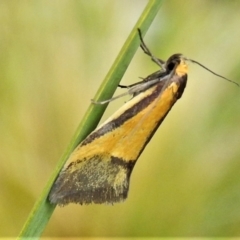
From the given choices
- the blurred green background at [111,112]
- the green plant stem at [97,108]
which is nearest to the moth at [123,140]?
the green plant stem at [97,108]

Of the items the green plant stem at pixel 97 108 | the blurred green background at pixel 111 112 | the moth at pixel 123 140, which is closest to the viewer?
the green plant stem at pixel 97 108

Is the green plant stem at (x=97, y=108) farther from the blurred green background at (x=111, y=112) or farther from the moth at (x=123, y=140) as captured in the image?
the blurred green background at (x=111, y=112)

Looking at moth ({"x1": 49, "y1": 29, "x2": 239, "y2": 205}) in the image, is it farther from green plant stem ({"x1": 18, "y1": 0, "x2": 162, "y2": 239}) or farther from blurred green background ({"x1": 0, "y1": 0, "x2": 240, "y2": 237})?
blurred green background ({"x1": 0, "y1": 0, "x2": 240, "y2": 237})

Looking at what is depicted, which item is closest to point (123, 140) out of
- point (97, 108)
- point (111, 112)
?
point (97, 108)

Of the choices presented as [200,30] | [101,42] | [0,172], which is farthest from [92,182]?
[200,30]

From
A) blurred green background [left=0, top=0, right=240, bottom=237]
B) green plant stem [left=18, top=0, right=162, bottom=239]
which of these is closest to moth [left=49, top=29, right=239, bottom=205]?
green plant stem [left=18, top=0, right=162, bottom=239]

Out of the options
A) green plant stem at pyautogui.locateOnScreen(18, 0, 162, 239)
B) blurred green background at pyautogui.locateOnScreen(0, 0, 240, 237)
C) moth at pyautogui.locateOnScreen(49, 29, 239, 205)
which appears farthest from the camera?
→ blurred green background at pyautogui.locateOnScreen(0, 0, 240, 237)
